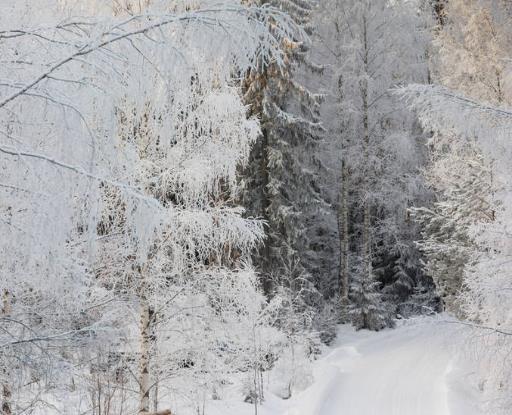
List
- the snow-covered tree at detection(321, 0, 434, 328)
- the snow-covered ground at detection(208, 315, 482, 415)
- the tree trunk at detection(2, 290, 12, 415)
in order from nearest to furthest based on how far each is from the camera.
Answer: the tree trunk at detection(2, 290, 12, 415)
the snow-covered ground at detection(208, 315, 482, 415)
the snow-covered tree at detection(321, 0, 434, 328)

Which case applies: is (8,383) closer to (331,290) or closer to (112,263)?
(112,263)

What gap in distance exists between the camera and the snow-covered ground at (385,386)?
9289 millimetres

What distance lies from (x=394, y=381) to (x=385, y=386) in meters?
0.49

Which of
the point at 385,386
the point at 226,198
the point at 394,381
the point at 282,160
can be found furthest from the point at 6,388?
the point at 282,160

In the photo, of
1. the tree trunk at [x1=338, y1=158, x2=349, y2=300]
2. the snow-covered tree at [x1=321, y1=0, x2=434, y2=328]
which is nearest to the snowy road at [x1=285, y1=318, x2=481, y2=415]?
the tree trunk at [x1=338, y1=158, x2=349, y2=300]

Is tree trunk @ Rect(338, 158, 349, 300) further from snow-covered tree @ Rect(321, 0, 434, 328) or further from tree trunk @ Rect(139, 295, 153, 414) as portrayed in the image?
tree trunk @ Rect(139, 295, 153, 414)

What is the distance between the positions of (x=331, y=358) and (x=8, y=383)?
441 inches

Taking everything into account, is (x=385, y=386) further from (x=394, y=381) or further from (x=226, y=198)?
(x=226, y=198)

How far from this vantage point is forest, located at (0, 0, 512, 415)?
2207 mm

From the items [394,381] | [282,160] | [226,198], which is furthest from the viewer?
[282,160]

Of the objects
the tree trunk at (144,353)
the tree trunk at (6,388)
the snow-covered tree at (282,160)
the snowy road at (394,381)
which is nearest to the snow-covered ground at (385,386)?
the snowy road at (394,381)

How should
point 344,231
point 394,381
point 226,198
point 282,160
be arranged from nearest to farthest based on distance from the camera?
point 226,198 < point 394,381 < point 282,160 < point 344,231

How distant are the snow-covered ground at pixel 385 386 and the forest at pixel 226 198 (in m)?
0.08

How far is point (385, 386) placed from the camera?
10.9m
